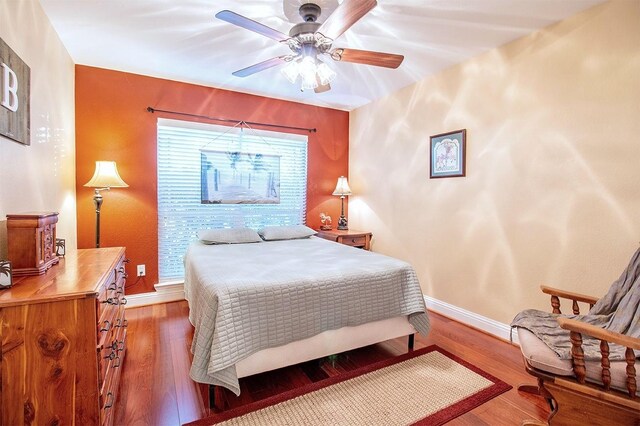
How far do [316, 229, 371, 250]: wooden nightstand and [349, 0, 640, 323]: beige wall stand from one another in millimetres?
511

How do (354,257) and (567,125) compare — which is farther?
(354,257)

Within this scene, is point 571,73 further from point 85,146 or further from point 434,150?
point 85,146

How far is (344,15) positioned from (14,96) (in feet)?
5.75

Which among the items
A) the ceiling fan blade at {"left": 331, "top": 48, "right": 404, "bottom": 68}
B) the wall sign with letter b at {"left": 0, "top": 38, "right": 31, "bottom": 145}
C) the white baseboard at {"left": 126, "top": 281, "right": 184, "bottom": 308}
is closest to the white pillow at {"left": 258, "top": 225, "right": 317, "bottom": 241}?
the white baseboard at {"left": 126, "top": 281, "right": 184, "bottom": 308}

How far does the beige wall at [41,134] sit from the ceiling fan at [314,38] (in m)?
1.19

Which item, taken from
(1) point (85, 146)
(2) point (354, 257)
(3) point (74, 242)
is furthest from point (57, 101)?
(2) point (354, 257)

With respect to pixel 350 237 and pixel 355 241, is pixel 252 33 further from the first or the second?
pixel 355 241

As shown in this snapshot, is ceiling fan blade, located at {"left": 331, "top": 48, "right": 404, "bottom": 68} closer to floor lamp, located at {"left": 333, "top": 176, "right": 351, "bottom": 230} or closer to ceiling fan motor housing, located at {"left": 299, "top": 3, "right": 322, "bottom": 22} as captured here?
ceiling fan motor housing, located at {"left": 299, "top": 3, "right": 322, "bottom": 22}

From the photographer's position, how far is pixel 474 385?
6.38 ft

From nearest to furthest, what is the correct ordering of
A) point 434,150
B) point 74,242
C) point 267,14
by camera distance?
point 267,14
point 74,242
point 434,150

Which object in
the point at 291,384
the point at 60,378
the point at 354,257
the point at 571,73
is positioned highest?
the point at 571,73

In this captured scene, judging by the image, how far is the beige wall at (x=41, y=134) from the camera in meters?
1.58

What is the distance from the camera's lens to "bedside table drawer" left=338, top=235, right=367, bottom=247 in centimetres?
385

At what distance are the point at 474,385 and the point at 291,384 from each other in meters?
1.17
